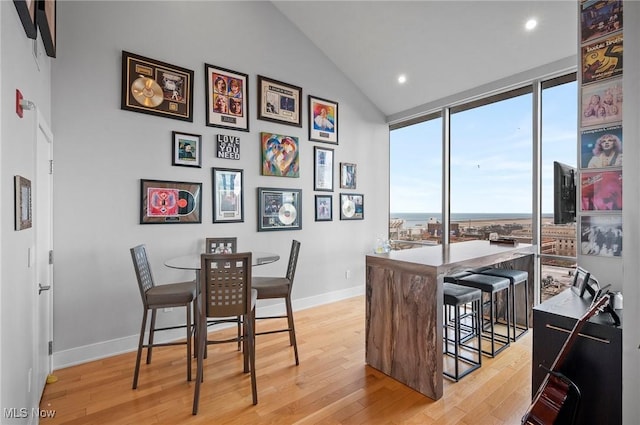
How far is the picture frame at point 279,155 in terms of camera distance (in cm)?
406

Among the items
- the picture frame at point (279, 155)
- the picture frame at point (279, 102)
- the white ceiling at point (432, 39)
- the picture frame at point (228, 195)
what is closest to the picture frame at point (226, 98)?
the picture frame at point (279, 102)

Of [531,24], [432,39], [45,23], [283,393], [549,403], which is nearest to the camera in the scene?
[549,403]

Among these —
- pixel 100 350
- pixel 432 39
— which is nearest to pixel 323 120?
pixel 432 39

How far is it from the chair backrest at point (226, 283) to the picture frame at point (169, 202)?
1.41 m

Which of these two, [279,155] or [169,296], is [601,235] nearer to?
[169,296]

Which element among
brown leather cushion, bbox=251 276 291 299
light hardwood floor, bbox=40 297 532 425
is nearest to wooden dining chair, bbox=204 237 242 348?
brown leather cushion, bbox=251 276 291 299

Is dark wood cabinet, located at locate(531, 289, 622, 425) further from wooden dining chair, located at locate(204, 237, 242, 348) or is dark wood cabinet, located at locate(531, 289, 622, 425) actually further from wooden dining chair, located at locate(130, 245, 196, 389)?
wooden dining chair, located at locate(204, 237, 242, 348)

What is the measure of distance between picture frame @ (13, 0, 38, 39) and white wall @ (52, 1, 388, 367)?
1325mm

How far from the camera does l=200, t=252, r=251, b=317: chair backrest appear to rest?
2242 millimetres

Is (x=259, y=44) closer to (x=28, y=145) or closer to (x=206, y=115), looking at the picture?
(x=206, y=115)

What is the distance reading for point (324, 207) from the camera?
15.3 feet

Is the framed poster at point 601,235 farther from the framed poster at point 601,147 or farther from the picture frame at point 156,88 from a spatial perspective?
the picture frame at point 156,88

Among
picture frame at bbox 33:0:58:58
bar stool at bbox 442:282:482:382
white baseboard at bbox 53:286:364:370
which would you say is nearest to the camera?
picture frame at bbox 33:0:58:58

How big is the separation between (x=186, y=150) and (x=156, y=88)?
0.68 meters
